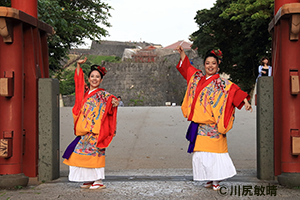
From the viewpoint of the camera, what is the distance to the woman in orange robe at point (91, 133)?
3.96 meters

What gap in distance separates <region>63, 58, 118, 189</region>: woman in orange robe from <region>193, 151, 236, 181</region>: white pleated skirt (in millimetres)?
1096

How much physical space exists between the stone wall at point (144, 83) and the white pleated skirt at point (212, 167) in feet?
81.2

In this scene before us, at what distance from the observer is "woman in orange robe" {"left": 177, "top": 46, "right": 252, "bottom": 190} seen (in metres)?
3.83

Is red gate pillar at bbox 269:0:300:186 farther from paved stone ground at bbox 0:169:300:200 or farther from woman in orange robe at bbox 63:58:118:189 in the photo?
woman in orange robe at bbox 63:58:118:189

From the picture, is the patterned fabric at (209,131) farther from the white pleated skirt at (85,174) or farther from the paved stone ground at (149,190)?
the white pleated skirt at (85,174)

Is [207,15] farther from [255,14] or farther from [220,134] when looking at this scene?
[220,134]

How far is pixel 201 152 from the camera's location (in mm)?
3895

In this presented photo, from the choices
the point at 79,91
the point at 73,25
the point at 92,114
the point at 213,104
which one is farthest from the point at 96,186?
the point at 73,25

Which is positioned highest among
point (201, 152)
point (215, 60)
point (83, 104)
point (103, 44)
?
point (103, 44)

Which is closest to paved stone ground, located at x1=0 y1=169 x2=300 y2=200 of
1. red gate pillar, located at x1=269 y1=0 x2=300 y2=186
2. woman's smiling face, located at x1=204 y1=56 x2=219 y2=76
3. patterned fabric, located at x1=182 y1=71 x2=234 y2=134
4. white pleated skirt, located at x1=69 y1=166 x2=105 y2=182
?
white pleated skirt, located at x1=69 y1=166 x2=105 y2=182

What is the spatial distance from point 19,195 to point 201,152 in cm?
207

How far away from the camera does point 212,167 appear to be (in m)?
3.81

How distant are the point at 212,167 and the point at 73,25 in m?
10.8

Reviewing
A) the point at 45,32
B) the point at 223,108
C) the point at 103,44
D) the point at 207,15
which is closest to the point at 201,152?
the point at 223,108
